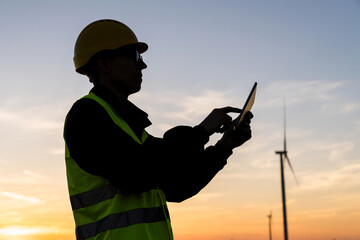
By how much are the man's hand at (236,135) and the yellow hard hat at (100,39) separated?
116 centimetres

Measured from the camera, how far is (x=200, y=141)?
4035mm

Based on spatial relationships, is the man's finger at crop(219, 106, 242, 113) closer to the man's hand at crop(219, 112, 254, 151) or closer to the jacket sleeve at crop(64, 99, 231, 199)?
the man's hand at crop(219, 112, 254, 151)

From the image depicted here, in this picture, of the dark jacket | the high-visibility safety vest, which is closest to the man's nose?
the dark jacket

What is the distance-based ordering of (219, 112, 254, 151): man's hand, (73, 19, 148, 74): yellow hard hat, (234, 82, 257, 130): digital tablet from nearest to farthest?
(234, 82, 257, 130): digital tablet → (219, 112, 254, 151): man's hand → (73, 19, 148, 74): yellow hard hat

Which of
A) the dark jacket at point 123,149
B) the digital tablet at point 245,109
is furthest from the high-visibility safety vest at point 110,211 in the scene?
the digital tablet at point 245,109

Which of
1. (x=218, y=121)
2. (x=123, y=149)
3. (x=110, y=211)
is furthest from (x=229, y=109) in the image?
(x=110, y=211)

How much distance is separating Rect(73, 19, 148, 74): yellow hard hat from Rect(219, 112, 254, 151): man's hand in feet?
3.79

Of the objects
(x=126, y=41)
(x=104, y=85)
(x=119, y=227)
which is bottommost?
(x=119, y=227)

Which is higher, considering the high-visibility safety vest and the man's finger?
the man's finger

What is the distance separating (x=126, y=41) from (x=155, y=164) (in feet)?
4.29

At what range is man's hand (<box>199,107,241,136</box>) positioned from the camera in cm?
421

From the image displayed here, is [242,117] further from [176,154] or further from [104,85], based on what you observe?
[104,85]

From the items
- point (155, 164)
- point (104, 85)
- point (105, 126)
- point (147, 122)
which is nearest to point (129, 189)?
point (155, 164)

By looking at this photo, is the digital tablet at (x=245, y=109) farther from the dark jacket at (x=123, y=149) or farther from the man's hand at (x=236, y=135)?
the dark jacket at (x=123, y=149)
